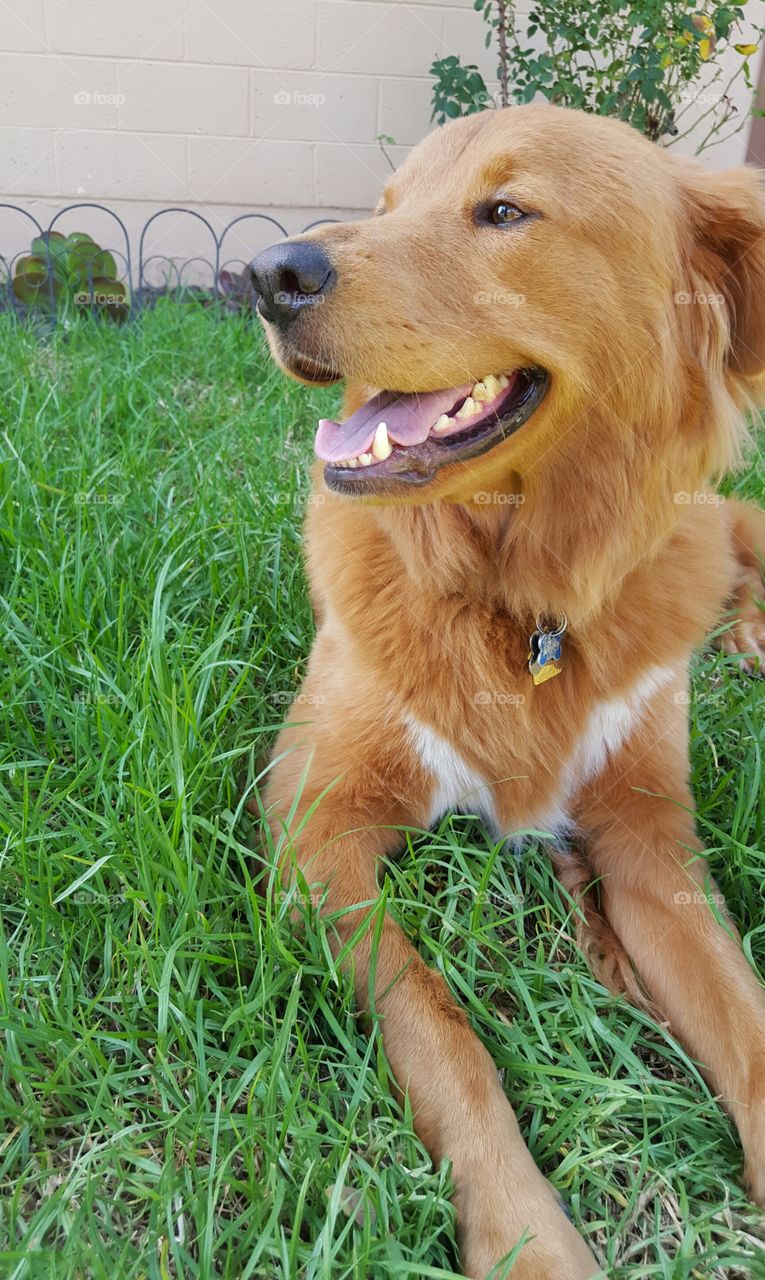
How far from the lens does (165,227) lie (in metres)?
5.41

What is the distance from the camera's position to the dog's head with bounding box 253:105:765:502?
1.59m

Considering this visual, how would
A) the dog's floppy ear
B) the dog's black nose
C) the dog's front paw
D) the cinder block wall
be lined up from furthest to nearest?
the cinder block wall → the dog's floppy ear → the dog's black nose → the dog's front paw

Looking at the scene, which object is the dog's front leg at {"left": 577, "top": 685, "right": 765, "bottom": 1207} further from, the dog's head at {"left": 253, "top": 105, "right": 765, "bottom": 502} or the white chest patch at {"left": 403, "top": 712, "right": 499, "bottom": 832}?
the dog's head at {"left": 253, "top": 105, "right": 765, "bottom": 502}

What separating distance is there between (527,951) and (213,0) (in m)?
5.13

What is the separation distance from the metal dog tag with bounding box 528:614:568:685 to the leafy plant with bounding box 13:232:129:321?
11.6ft

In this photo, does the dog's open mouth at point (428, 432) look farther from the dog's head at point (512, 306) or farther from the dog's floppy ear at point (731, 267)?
the dog's floppy ear at point (731, 267)

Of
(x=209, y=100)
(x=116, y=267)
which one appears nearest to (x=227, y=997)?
(x=116, y=267)

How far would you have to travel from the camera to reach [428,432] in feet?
5.59

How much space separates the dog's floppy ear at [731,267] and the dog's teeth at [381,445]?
660 mm

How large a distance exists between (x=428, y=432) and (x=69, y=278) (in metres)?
3.67

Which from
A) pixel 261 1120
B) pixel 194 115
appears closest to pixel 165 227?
pixel 194 115

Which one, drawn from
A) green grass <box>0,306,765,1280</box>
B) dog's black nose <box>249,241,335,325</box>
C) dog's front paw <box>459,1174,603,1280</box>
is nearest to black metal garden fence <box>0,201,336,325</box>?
green grass <box>0,306,765,1280</box>

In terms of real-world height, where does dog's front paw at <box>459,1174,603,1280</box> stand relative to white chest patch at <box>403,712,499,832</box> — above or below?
below

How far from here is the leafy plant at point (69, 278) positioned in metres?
4.71
